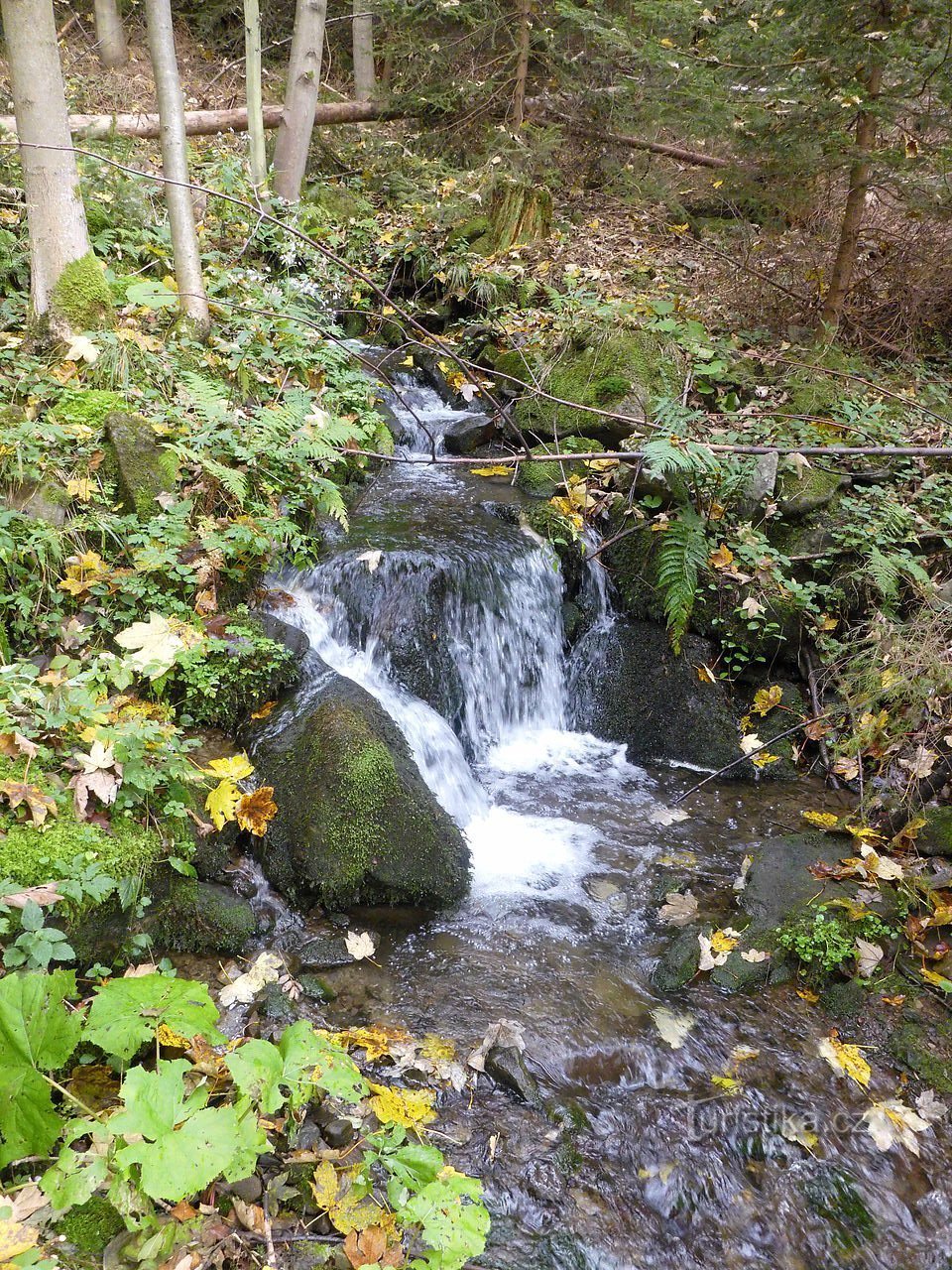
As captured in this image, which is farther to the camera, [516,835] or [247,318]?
[247,318]

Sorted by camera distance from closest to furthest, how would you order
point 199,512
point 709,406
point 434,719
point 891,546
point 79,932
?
point 79,932, point 199,512, point 434,719, point 891,546, point 709,406

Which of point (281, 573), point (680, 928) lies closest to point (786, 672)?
point (680, 928)

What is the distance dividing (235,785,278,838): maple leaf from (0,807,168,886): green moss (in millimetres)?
520

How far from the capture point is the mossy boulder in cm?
746

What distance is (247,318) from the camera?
707 centimetres

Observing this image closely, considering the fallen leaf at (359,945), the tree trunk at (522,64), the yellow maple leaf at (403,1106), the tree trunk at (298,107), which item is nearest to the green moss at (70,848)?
the fallen leaf at (359,945)

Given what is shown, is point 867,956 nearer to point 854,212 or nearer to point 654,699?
point 654,699

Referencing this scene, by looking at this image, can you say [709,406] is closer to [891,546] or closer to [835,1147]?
[891,546]

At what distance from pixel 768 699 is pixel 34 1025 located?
5476mm

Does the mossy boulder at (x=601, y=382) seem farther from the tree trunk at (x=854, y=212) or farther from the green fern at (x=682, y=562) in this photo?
the tree trunk at (x=854, y=212)

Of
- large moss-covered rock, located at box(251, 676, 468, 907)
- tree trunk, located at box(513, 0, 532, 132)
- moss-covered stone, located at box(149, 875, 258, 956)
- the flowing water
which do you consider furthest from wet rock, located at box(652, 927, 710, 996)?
tree trunk, located at box(513, 0, 532, 132)

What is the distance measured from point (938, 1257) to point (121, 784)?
395 centimetres

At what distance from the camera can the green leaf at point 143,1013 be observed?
251 centimetres

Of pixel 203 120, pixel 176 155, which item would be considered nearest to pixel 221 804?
pixel 176 155
